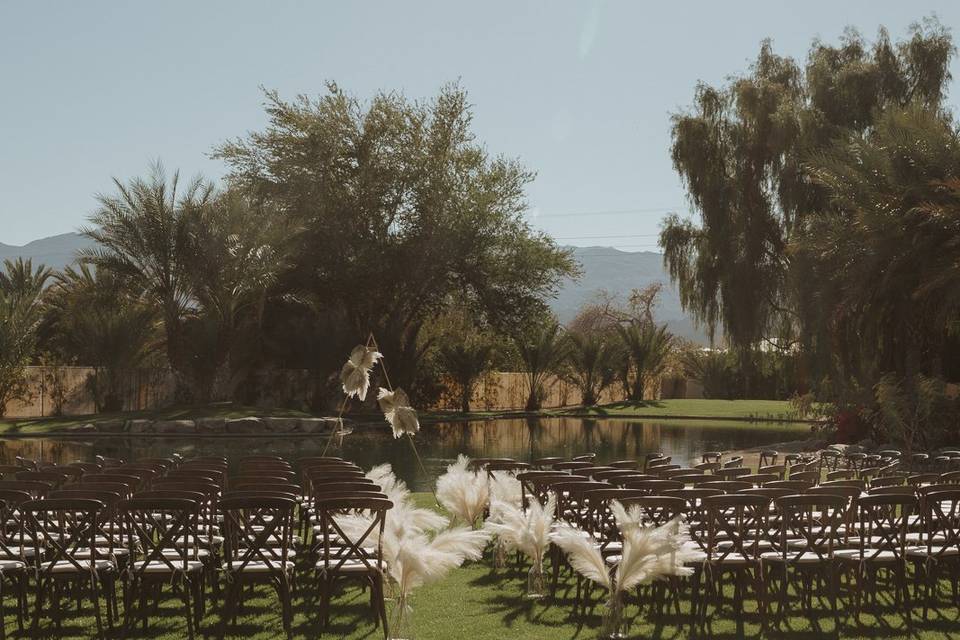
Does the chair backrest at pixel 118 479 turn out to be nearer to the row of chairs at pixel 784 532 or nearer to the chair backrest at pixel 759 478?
the row of chairs at pixel 784 532

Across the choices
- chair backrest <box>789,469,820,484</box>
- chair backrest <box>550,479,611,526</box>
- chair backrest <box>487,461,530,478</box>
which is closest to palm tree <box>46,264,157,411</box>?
chair backrest <box>487,461,530,478</box>

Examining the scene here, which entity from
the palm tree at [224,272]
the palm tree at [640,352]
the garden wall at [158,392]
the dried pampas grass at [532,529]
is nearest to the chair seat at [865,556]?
the dried pampas grass at [532,529]

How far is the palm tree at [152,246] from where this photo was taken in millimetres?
35219

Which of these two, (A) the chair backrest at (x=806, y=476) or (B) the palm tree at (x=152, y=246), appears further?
(B) the palm tree at (x=152, y=246)

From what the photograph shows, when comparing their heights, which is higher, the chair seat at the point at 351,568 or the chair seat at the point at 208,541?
the chair seat at the point at 208,541

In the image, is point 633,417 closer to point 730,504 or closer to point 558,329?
point 558,329

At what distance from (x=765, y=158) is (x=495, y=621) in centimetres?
2531

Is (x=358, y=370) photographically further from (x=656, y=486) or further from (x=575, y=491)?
(x=656, y=486)

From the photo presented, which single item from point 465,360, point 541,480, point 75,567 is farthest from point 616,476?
point 465,360

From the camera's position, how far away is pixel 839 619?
8.25 metres

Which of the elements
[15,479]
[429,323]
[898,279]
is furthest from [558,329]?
[15,479]

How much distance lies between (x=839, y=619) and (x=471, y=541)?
2937 mm

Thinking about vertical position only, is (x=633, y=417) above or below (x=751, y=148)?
below

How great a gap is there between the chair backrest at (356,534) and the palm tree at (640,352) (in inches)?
1650
